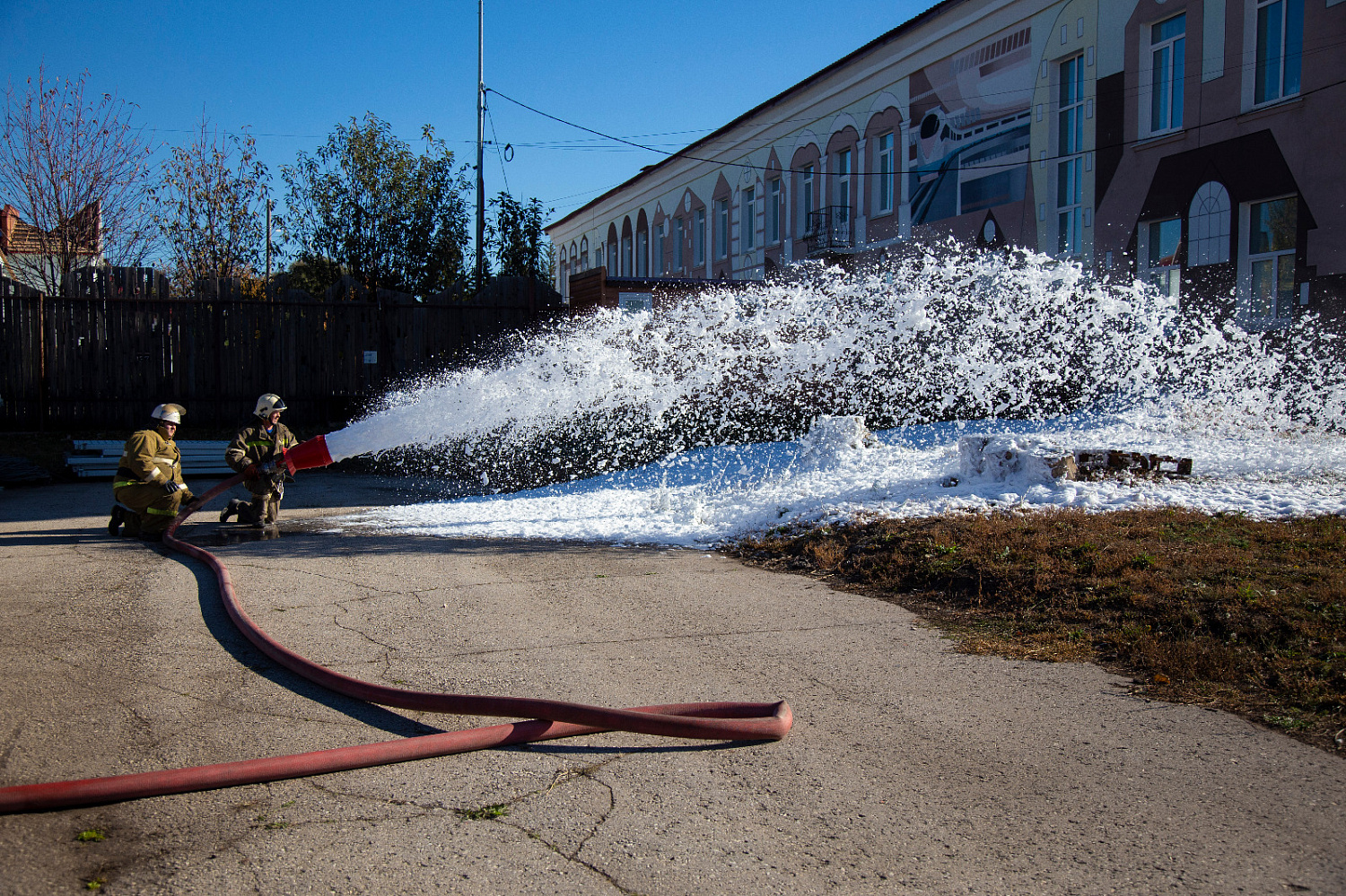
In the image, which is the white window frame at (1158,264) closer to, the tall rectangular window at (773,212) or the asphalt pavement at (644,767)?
the tall rectangular window at (773,212)

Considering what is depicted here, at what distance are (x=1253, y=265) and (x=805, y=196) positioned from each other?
15.4 m

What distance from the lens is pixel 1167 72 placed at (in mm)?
18094

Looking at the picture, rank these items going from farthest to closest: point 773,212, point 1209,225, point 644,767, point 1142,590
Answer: point 773,212, point 1209,225, point 1142,590, point 644,767

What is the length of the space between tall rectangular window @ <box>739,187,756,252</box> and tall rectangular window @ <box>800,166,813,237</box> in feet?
10.5

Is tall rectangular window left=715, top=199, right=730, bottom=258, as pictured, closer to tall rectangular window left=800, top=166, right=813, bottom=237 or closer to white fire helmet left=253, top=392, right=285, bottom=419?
tall rectangular window left=800, top=166, right=813, bottom=237

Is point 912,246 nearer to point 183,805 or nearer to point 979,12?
point 979,12

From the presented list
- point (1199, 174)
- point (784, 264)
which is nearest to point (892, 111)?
point (784, 264)

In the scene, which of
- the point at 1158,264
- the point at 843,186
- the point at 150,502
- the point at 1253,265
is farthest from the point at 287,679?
the point at 843,186

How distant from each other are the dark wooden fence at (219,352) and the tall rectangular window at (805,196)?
45.0 feet

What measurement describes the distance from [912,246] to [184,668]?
22.2m

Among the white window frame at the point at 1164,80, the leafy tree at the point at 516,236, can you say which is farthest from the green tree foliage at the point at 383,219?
the white window frame at the point at 1164,80

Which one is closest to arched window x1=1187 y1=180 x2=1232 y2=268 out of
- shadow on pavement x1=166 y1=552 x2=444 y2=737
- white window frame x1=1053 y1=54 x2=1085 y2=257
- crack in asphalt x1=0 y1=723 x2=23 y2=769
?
white window frame x1=1053 y1=54 x2=1085 y2=257

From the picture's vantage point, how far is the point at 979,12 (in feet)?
72.8

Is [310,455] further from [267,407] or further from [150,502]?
[150,502]
